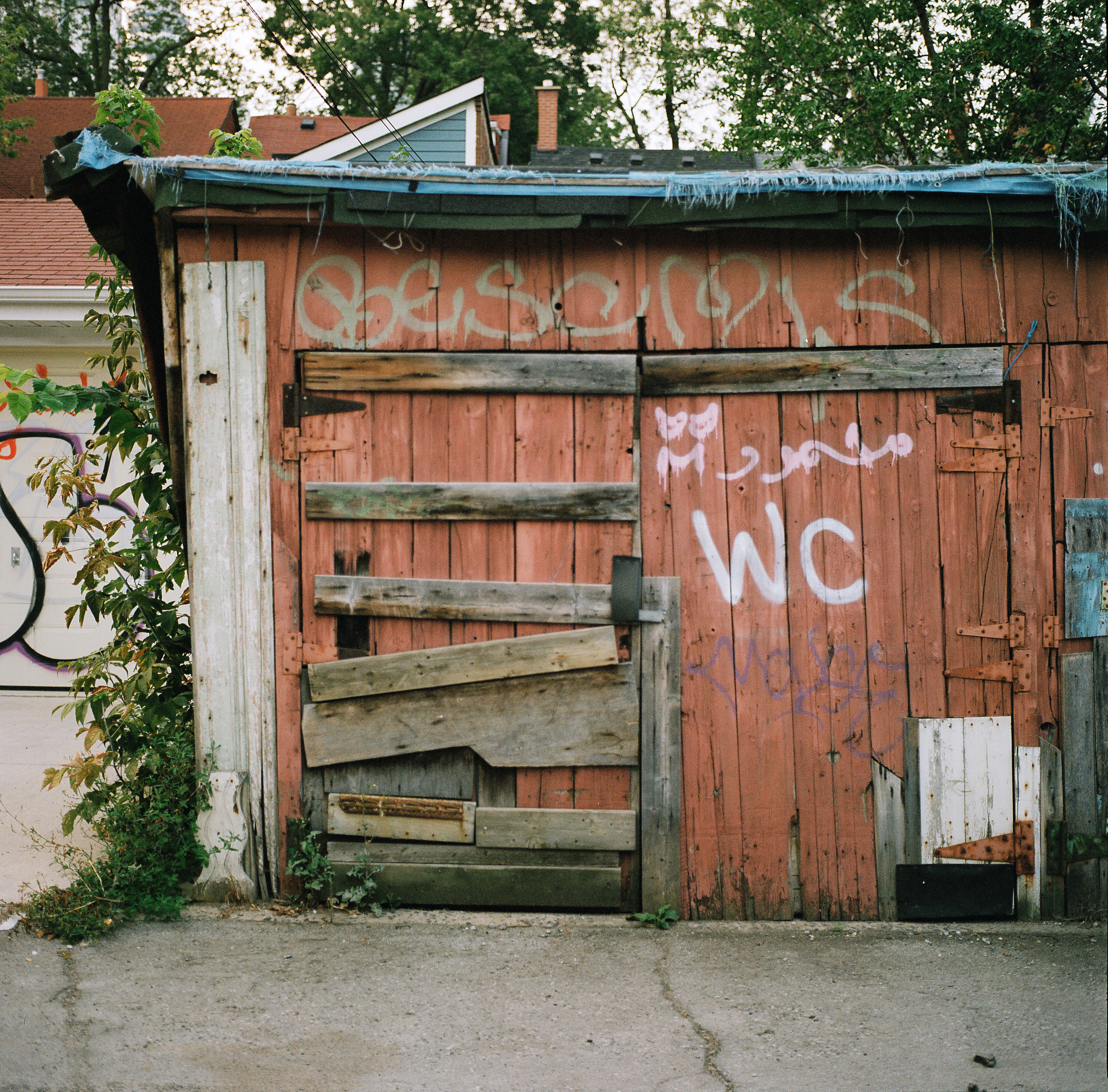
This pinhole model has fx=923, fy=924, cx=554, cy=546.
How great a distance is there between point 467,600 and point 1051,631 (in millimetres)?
2475

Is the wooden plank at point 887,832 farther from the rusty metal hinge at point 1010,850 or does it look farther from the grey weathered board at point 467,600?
the grey weathered board at point 467,600

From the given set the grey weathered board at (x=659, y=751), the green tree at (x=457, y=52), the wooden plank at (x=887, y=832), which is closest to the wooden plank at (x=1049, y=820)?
the wooden plank at (x=887, y=832)

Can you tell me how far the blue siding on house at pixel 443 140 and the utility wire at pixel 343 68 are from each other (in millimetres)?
128

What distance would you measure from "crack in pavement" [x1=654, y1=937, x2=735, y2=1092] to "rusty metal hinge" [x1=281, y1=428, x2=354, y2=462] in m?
2.42

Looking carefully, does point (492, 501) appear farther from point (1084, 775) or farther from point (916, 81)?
point (916, 81)

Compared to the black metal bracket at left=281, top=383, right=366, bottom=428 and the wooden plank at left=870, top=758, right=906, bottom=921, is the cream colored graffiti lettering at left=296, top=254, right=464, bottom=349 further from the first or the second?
the wooden plank at left=870, top=758, right=906, bottom=921

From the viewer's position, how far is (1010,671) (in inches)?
154

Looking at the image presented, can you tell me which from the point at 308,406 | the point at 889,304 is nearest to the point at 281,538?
the point at 308,406

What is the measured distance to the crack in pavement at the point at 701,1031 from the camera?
9.49 feet

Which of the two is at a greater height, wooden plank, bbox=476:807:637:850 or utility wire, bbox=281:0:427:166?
utility wire, bbox=281:0:427:166

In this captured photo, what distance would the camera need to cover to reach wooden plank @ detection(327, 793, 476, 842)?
393 centimetres

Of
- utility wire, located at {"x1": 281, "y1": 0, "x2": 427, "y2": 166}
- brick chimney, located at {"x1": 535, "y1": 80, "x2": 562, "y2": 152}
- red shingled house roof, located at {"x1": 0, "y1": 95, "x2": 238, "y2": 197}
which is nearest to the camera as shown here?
utility wire, located at {"x1": 281, "y1": 0, "x2": 427, "y2": 166}

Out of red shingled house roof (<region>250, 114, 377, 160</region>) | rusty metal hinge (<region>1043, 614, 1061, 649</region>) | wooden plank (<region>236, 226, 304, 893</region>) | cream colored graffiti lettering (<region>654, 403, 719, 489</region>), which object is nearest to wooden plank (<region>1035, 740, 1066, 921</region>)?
rusty metal hinge (<region>1043, 614, 1061, 649</region>)

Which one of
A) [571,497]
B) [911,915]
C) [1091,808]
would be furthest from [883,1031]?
[571,497]
